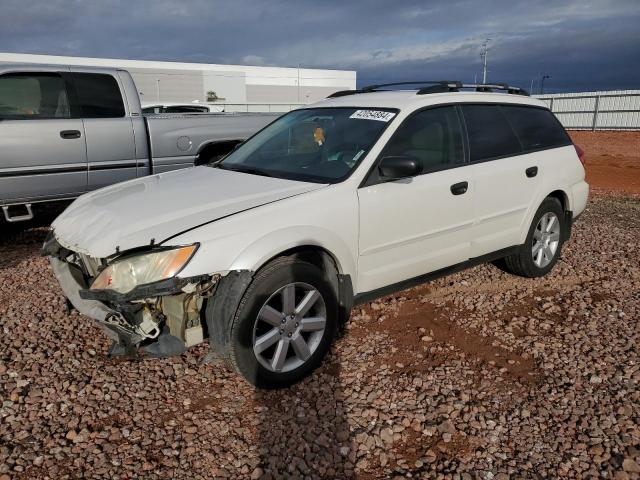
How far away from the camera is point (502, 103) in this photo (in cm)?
463

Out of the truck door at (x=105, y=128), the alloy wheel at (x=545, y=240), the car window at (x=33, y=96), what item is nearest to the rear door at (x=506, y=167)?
the alloy wheel at (x=545, y=240)

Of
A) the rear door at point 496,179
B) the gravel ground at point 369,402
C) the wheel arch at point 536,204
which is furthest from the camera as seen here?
the wheel arch at point 536,204

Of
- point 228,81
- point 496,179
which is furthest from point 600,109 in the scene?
point 228,81

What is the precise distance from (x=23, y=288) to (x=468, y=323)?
4.05 m

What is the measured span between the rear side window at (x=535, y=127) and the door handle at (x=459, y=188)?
41.0 inches

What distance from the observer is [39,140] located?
19.1 ft

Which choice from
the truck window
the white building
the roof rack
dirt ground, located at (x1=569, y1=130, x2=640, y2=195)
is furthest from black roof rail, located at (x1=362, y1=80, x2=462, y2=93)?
the white building

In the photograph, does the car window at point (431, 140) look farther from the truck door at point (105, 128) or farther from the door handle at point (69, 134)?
the door handle at point (69, 134)

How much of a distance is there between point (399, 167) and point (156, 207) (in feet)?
5.13

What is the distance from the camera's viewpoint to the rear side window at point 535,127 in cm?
470

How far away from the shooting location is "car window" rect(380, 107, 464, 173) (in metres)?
3.77

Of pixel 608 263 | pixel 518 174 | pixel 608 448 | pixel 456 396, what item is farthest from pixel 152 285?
pixel 608 263

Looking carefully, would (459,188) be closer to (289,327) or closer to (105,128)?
(289,327)

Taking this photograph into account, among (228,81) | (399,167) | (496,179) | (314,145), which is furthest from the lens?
(228,81)
